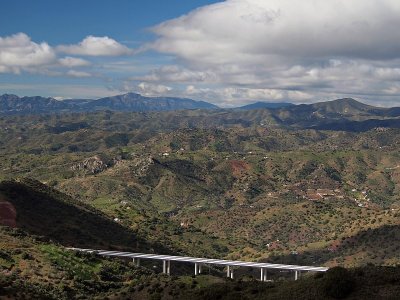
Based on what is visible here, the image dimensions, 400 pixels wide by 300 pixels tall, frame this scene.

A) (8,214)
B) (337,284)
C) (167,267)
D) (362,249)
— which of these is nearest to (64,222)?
(8,214)

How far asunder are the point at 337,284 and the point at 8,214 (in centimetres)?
8753

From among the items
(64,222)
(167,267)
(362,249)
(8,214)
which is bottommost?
(362,249)

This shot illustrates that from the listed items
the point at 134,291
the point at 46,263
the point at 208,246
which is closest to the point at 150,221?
the point at 208,246

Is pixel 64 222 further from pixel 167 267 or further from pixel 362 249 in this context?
pixel 362 249

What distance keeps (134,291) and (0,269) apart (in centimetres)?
1953

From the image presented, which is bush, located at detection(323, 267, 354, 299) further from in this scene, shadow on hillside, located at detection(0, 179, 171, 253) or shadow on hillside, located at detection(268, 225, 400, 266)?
shadow on hillside, located at detection(268, 225, 400, 266)

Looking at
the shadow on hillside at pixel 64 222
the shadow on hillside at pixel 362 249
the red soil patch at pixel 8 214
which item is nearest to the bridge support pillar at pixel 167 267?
the shadow on hillside at pixel 64 222

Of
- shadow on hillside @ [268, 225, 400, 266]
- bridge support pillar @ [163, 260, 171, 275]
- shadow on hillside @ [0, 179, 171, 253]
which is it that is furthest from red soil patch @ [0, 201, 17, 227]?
shadow on hillside @ [268, 225, 400, 266]

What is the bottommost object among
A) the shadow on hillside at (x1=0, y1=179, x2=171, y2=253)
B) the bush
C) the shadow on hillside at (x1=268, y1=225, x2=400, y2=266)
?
the shadow on hillside at (x1=268, y1=225, x2=400, y2=266)

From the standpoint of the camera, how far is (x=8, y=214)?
4523 inches

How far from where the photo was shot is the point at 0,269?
6950 centimetres

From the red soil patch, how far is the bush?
78374mm

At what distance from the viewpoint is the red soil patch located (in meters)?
110

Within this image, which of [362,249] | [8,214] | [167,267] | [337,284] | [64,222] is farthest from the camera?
[362,249]
